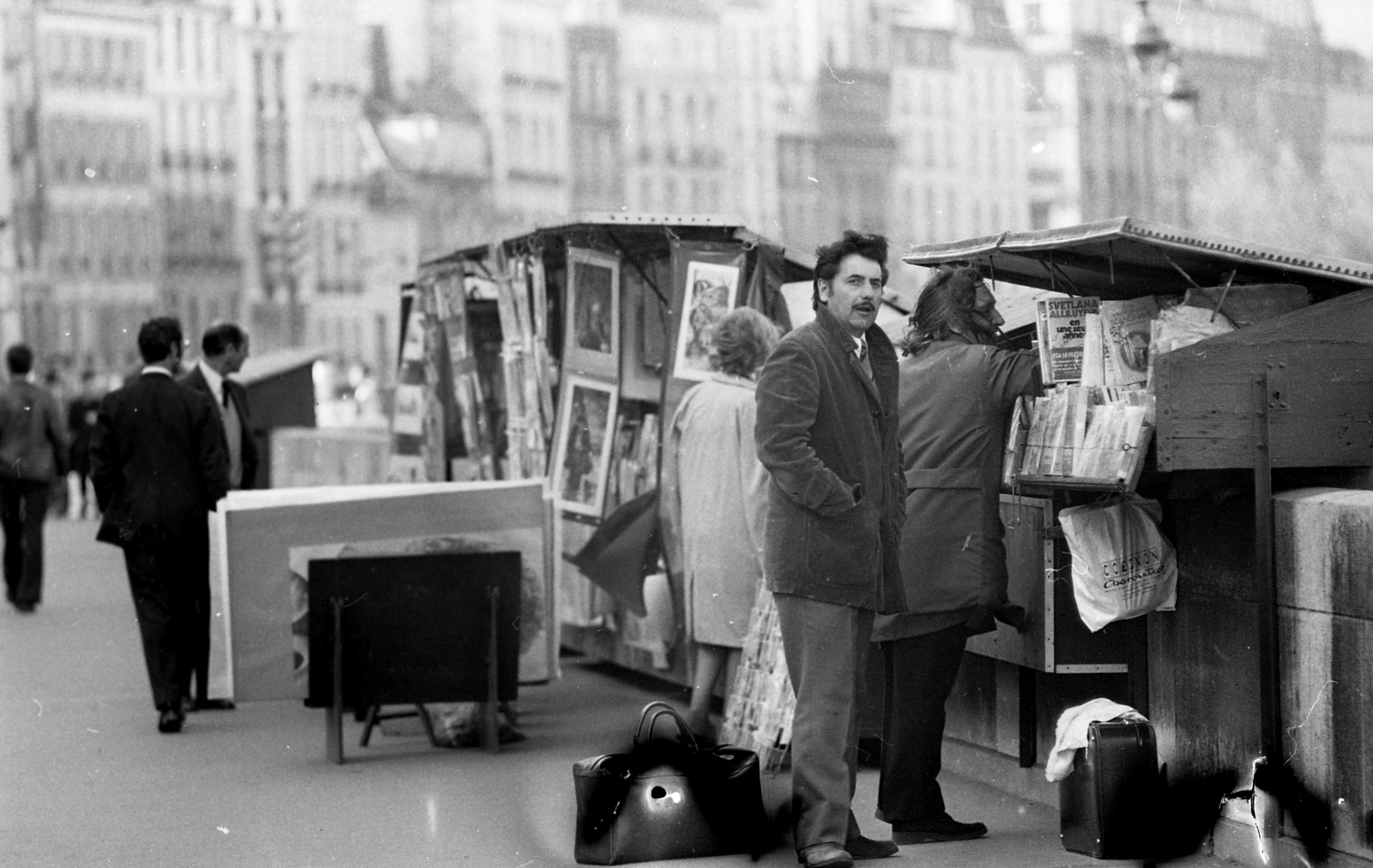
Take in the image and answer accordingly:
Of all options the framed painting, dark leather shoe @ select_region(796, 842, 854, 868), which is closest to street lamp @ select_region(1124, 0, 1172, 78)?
the framed painting

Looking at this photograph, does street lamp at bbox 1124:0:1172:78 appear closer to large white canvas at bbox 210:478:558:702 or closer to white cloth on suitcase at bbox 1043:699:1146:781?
large white canvas at bbox 210:478:558:702

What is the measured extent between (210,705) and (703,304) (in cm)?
325

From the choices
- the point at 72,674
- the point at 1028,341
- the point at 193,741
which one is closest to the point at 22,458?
the point at 72,674

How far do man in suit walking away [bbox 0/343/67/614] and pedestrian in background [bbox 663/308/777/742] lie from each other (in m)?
7.26

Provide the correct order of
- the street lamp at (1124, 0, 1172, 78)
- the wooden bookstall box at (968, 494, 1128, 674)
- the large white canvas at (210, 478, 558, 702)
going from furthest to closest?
the street lamp at (1124, 0, 1172, 78), the large white canvas at (210, 478, 558, 702), the wooden bookstall box at (968, 494, 1128, 674)

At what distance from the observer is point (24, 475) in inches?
541

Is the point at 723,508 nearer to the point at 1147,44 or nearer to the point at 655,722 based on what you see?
the point at 655,722

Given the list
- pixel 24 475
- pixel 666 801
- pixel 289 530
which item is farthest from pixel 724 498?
pixel 24 475

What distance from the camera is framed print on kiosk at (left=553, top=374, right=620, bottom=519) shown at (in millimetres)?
9305

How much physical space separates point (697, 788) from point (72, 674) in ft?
19.8

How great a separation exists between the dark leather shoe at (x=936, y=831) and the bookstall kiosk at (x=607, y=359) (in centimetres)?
248

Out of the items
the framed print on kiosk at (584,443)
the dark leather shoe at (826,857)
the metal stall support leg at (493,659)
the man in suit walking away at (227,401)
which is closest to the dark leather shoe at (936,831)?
the dark leather shoe at (826,857)

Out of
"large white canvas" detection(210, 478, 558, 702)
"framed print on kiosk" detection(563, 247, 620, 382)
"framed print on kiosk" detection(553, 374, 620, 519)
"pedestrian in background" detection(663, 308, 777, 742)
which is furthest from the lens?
"framed print on kiosk" detection(553, 374, 620, 519)

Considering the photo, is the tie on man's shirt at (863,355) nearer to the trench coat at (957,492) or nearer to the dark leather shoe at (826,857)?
the trench coat at (957,492)
